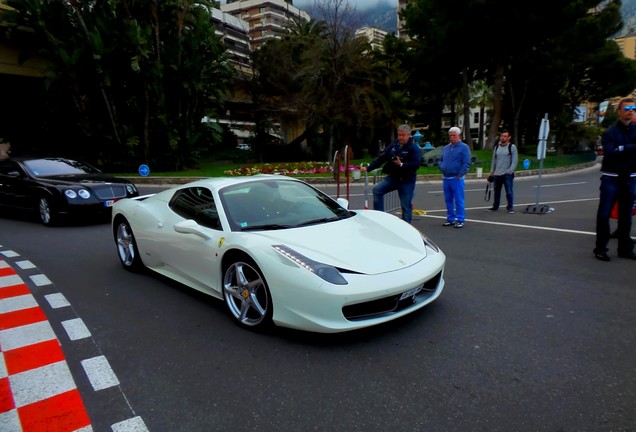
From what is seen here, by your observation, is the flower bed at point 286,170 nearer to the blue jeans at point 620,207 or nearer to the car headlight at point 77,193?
the car headlight at point 77,193

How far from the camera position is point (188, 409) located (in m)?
2.50

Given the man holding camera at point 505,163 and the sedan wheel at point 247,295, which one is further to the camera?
the man holding camera at point 505,163

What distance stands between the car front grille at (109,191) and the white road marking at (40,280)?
365 cm

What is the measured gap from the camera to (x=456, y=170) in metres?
7.82

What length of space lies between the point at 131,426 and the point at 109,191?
24.4 feet

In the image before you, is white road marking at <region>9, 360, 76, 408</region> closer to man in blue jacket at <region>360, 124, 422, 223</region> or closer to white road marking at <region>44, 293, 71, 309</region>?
white road marking at <region>44, 293, 71, 309</region>

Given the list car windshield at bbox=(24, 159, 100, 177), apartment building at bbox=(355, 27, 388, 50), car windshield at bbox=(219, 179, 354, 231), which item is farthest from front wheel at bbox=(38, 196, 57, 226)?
apartment building at bbox=(355, 27, 388, 50)

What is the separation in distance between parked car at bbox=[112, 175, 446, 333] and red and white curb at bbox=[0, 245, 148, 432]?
109 cm

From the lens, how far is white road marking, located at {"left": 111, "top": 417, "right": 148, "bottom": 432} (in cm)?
233

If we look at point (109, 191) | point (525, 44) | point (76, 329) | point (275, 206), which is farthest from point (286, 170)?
point (525, 44)

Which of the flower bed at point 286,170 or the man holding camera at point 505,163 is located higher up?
the man holding camera at point 505,163

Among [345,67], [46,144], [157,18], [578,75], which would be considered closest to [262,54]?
[345,67]

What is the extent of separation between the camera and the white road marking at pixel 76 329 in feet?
11.7

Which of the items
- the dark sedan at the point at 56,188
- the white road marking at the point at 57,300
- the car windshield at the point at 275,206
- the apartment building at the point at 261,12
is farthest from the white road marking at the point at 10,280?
the apartment building at the point at 261,12
